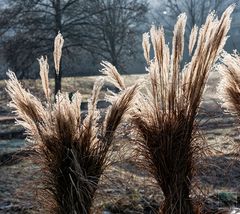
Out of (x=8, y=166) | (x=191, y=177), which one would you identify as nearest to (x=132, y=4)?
(x=8, y=166)

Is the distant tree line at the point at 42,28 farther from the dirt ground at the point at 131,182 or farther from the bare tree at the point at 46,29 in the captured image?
the dirt ground at the point at 131,182

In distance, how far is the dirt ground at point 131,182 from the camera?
116 inches

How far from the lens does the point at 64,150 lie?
2.72 metres

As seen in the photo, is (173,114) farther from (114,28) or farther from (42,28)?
(114,28)

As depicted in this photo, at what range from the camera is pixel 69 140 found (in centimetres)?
274

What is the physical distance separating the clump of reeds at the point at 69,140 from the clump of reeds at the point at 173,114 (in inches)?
6.7

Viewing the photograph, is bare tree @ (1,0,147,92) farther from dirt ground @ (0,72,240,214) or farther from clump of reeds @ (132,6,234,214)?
clump of reeds @ (132,6,234,214)

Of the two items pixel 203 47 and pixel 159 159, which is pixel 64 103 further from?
pixel 203 47

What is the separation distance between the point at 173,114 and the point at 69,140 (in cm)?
60

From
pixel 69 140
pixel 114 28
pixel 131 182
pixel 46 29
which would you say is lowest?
pixel 131 182

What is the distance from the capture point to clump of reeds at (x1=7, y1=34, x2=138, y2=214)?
107 inches

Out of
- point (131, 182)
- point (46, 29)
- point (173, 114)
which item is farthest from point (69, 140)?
point (46, 29)

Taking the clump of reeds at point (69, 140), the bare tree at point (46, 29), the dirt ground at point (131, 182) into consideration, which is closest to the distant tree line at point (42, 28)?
the bare tree at point (46, 29)

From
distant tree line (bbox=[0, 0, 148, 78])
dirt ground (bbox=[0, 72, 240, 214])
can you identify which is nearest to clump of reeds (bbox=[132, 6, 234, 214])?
dirt ground (bbox=[0, 72, 240, 214])
